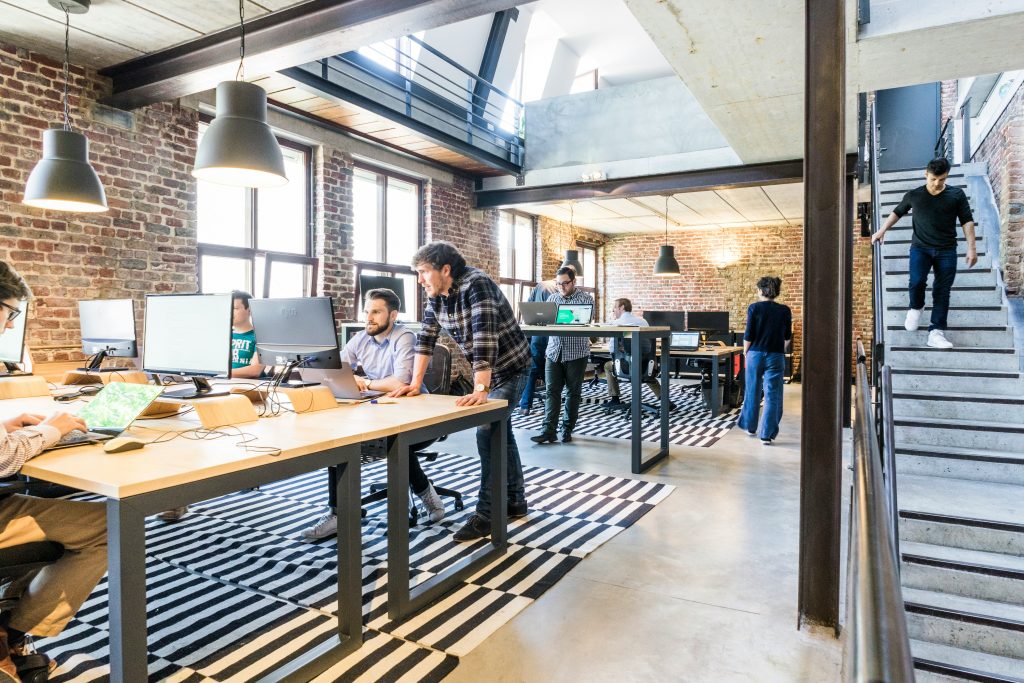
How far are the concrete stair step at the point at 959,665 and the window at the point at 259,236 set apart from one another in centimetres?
526

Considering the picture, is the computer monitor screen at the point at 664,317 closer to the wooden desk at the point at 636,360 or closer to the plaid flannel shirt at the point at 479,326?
the wooden desk at the point at 636,360

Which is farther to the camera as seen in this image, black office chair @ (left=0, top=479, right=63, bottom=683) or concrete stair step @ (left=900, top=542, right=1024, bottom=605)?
concrete stair step @ (left=900, top=542, right=1024, bottom=605)

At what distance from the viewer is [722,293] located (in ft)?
37.9

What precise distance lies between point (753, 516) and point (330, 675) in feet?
8.22

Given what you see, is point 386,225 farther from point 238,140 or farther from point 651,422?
point 238,140

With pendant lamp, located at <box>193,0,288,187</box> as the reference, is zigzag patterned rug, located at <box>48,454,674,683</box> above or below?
below

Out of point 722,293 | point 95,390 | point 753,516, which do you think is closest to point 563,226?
point 722,293

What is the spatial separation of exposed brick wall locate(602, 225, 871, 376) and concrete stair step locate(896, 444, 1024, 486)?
6.82 metres

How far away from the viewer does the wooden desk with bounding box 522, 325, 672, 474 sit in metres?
4.36

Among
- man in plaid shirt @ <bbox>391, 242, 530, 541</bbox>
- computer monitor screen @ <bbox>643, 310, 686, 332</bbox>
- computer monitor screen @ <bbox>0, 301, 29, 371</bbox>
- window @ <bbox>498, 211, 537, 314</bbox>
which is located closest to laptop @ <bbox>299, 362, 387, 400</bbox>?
man in plaid shirt @ <bbox>391, 242, 530, 541</bbox>

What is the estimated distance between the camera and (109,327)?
344cm

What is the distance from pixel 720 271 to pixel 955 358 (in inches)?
279

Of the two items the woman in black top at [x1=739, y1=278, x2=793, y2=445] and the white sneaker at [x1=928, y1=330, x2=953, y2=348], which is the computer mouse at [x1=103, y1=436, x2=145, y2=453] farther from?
the white sneaker at [x1=928, y1=330, x2=953, y2=348]

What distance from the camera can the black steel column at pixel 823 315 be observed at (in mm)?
2188
